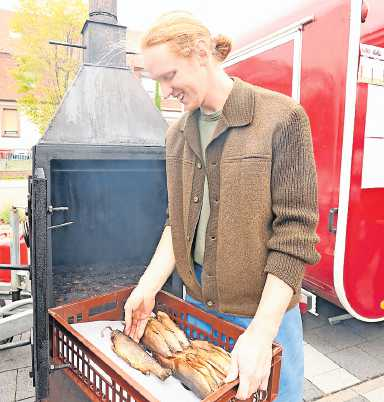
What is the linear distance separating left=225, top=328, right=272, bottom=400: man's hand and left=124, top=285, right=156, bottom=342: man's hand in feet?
1.73

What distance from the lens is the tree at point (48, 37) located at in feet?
44.3

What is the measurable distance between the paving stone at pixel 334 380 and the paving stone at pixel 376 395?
138mm

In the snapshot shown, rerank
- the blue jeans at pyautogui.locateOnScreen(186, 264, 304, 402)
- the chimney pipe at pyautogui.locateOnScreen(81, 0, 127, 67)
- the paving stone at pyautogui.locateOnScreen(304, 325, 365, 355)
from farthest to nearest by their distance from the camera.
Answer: the paving stone at pyautogui.locateOnScreen(304, 325, 365, 355)
the chimney pipe at pyautogui.locateOnScreen(81, 0, 127, 67)
the blue jeans at pyautogui.locateOnScreen(186, 264, 304, 402)

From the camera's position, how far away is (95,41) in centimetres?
236

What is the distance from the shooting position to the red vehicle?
2.57 metres

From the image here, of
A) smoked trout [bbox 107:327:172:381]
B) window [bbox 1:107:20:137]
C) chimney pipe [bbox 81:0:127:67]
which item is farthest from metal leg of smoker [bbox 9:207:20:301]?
window [bbox 1:107:20:137]

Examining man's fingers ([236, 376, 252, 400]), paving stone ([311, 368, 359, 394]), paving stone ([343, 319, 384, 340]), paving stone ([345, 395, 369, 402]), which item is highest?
man's fingers ([236, 376, 252, 400])

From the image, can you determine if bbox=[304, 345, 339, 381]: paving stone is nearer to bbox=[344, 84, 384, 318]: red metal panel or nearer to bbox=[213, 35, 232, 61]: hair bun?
bbox=[344, 84, 384, 318]: red metal panel

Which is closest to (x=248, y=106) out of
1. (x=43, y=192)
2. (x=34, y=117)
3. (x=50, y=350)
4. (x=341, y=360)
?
(x=43, y=192)

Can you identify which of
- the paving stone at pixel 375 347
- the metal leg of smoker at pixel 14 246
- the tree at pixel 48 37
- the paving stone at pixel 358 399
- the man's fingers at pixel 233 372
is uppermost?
the tree at pixel 48 37

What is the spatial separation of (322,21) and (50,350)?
8.50 feet

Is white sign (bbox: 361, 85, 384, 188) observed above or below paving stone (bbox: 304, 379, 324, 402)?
above

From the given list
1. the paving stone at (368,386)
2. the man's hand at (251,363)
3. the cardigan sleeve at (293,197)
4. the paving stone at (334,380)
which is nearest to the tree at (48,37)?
the paving stone at (334,380)

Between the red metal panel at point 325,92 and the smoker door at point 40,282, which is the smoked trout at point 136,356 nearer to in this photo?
the smoker door at point 40,282
